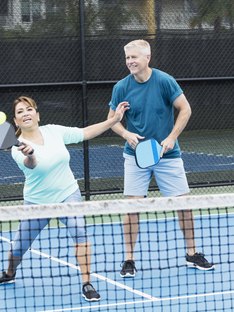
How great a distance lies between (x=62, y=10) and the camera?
9.25 m

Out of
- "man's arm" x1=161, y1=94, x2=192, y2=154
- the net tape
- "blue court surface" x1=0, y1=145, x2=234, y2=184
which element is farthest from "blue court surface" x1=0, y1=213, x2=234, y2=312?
"blue court surface" x1=0, y1=145, x2=234, y2=184

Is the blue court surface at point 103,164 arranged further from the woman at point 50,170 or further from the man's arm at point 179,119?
the woman at point 50,170

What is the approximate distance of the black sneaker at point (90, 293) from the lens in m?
5.76

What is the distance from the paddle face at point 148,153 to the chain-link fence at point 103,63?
3.18m

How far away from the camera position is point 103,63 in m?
9.41

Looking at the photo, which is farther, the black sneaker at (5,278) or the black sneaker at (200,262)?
the black sneaker at (200,262)

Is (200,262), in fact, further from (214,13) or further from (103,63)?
(214,13)

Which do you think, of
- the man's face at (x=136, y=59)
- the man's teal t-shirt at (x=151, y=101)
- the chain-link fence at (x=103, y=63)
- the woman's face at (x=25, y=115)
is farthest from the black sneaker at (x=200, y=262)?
the chain-link fence at (x=103, y=63)

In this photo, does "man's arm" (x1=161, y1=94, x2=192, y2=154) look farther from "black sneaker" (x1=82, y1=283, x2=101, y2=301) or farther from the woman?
"black sneaker" (x1=82, y1=283, x2=101, y2=301)

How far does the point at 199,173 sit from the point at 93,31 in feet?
6.35

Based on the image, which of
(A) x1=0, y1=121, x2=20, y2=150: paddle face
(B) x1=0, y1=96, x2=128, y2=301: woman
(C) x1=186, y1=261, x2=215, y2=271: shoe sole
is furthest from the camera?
(C) x1=186, y1=261, x2=215, y2=271: shoe sole

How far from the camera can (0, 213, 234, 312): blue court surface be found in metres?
5.70


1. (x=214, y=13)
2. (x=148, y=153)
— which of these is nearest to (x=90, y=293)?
(x=148, y=153)

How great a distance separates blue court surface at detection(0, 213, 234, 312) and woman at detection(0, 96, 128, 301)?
160mm
